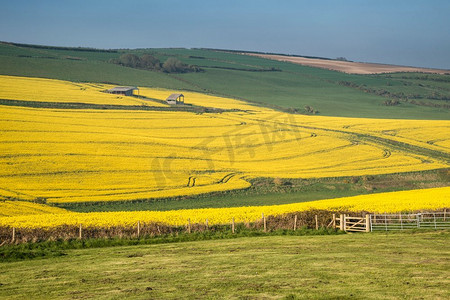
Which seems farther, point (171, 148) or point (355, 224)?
point (171, 148)

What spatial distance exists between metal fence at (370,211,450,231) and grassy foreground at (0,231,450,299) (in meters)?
4.04

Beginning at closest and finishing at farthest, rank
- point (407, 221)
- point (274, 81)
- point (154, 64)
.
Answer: point (407, 221), point (274, 81), point (154, 64)

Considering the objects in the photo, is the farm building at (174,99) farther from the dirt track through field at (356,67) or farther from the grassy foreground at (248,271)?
the grassy foreground at (248,271)

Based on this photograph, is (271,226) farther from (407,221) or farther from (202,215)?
(407,221)

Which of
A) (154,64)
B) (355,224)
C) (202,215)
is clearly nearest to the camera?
(355,224)

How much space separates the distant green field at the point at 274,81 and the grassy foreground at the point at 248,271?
84.0m

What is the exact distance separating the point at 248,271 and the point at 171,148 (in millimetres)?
43556

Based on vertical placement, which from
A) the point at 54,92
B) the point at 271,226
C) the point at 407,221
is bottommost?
the point at 271,226

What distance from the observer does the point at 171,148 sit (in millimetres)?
63906

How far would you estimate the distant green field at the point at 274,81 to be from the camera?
378 ft

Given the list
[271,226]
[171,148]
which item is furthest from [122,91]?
[271,226]

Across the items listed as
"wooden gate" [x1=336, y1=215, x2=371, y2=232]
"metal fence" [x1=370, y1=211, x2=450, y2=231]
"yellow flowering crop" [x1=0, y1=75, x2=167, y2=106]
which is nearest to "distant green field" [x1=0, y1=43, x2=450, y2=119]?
"yellow flowering crop" [x1=0, y1=75, x2=167, y2=106]

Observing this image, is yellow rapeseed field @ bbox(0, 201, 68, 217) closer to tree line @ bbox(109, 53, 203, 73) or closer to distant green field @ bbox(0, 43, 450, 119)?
distant green field @ bbox(0, 43, 450, 119)

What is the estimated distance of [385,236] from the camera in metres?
29.6
